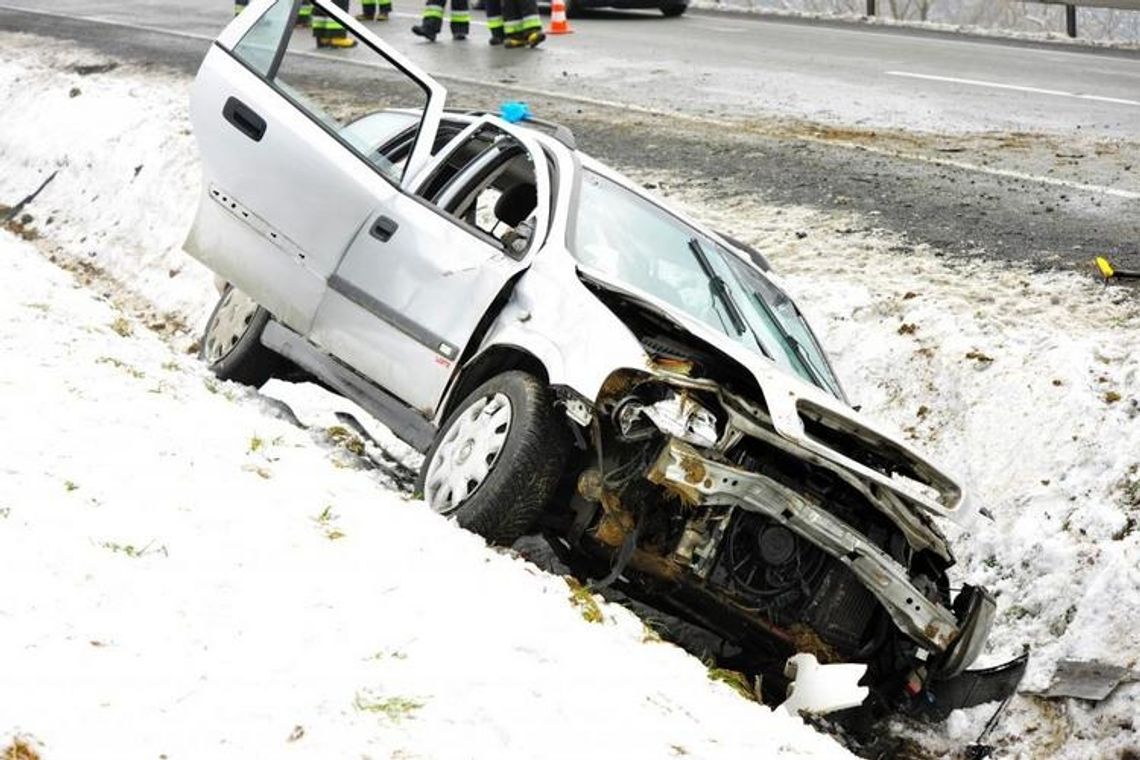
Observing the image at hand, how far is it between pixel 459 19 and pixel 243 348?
1177 centimetres

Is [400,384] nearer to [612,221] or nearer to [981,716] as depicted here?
[612,221]

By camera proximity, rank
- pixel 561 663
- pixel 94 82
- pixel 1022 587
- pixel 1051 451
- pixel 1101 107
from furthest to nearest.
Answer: pixel 94 82
pixel 1101 107
pixel 1051 451
pixel 1022 587
pixel 561 663

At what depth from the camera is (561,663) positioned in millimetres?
4773

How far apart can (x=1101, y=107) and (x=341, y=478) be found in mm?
10643

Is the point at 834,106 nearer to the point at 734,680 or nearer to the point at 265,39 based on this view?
the point at 265,39

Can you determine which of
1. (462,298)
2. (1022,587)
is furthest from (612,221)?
(1022,587)

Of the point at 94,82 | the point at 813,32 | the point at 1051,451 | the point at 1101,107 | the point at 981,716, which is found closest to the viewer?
the point at 981,716

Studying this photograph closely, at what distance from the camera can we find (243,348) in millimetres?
8391

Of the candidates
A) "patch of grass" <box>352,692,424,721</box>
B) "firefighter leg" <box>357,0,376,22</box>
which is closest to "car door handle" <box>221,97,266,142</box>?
"patch of grass" <box>352,692,424,721</box>

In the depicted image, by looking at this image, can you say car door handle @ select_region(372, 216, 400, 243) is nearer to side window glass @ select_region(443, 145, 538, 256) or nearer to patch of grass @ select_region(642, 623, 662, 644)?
side window glass @ select_region(443, 145, 538, 256)

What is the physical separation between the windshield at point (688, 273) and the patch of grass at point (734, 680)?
1.33 m

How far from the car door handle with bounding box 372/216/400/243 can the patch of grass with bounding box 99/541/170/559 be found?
2.53m

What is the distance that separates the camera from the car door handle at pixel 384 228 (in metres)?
7.24

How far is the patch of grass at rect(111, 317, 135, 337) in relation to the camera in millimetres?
8789
